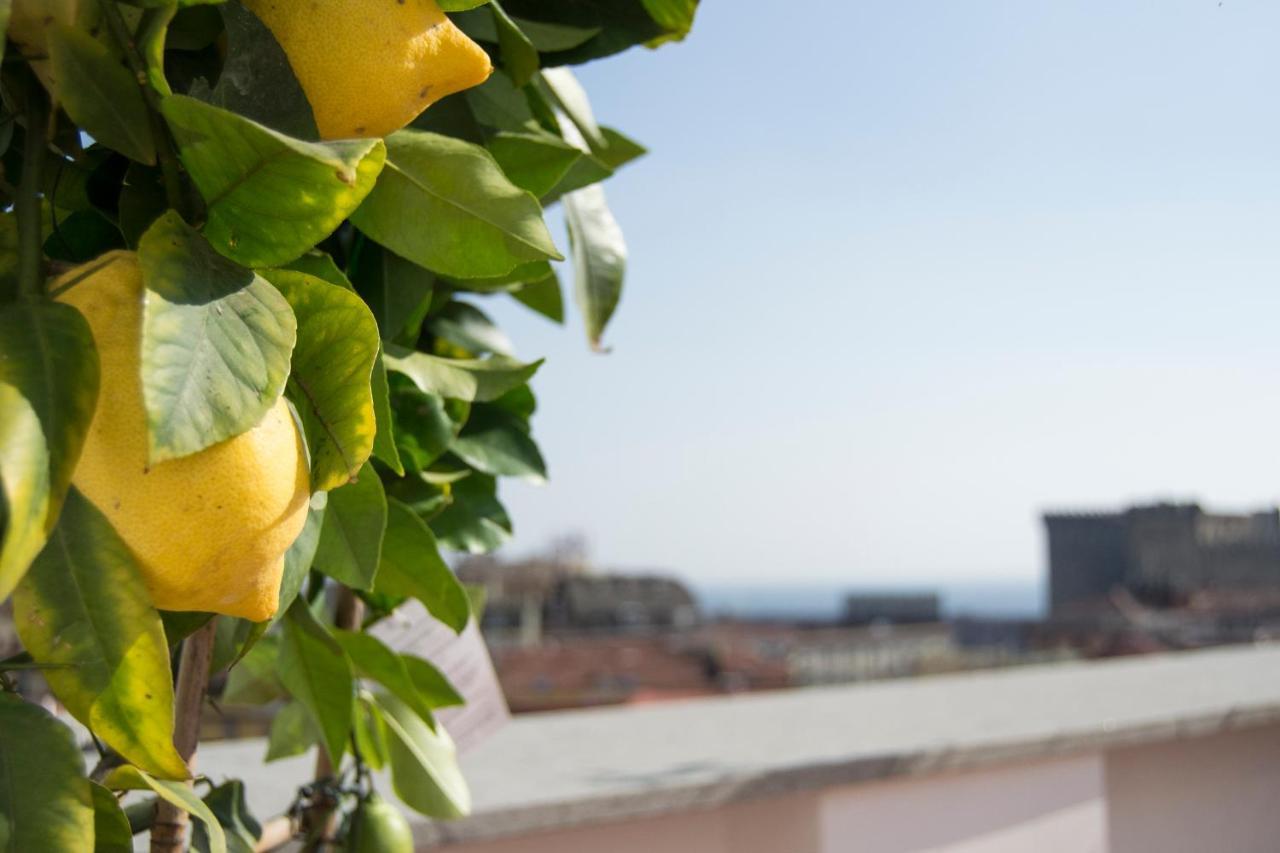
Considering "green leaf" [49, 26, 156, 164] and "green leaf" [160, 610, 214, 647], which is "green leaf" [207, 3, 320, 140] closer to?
"green leaf" [49, 26, 156, 164]

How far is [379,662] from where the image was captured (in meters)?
0.50

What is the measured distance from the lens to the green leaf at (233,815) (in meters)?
0.43

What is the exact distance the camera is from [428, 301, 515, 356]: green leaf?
1.73 ft

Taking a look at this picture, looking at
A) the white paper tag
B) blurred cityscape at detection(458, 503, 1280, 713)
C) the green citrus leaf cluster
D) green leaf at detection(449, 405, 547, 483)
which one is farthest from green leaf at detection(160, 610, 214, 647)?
blurred cityscape at detection(458, 503, 1280, 713)

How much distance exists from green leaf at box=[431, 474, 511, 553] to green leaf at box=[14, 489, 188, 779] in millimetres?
276

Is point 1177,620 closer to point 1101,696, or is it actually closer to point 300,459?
point 1101,696

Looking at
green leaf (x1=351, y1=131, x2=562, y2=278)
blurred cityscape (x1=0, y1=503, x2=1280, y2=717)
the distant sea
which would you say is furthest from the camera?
the distant sea

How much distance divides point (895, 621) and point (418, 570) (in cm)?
1783

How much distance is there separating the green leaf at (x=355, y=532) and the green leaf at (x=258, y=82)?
0.36 ft

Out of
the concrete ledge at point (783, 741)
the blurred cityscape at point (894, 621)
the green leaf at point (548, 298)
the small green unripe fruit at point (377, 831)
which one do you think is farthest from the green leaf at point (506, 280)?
the blurred cityscape at point (894, 621)

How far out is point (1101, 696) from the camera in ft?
5.14

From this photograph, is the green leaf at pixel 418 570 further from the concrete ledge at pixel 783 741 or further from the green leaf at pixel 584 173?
the concrete ledge at pixel 783 741

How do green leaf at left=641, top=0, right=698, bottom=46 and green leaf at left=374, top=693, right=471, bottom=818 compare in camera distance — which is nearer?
green leaf at left=641, top=0, right=698, bottom=46

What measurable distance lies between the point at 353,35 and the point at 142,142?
0.06 metres
